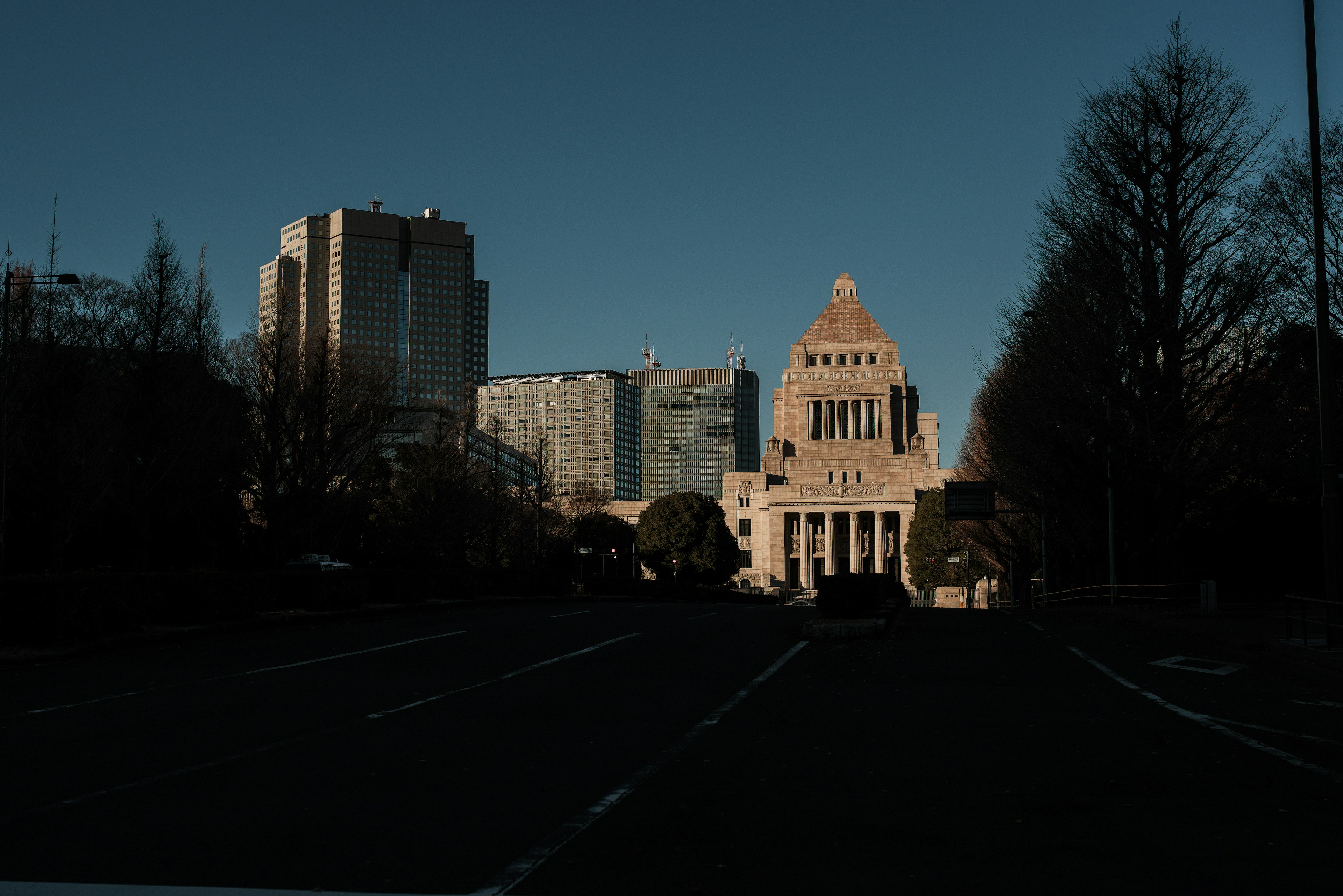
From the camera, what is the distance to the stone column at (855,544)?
117312mm

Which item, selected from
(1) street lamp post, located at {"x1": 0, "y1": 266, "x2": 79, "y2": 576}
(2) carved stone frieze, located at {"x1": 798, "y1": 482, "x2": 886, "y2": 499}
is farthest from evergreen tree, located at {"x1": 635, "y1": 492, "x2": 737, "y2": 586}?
(1) street lamp post, located at {"x1": 0, "y1": 266, "x2": 79, "y2": 576}

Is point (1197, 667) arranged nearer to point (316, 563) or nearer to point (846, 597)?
point (846, 597)

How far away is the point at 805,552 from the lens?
122 metres

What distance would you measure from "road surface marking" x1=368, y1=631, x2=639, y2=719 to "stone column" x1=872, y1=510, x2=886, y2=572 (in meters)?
100

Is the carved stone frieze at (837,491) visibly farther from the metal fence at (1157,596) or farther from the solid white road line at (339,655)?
the solid white road line at (339,655)

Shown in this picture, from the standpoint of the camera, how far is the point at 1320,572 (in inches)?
1529

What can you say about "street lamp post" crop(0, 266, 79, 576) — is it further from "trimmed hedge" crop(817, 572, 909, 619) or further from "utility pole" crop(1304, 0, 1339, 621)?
"utility pole" crop(1304, 0, 1339, 621)

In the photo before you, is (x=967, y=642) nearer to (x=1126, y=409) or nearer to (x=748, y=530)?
(x=1126, y=409)

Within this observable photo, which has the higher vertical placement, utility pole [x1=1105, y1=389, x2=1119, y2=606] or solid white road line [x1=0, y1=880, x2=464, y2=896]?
utility pole [x1=1105, y1=389, x2=1119, y2=606]

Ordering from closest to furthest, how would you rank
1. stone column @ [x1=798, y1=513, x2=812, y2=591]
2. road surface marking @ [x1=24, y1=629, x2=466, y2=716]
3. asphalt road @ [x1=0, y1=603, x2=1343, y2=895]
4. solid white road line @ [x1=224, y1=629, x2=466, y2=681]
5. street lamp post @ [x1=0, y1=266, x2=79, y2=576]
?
asphalt road @ [x1=0, y1=603, x2=1343, y2=895]
road surface marking @ [x1=24, y1=629, x2=466, y2=716]
solid white road line @ [x1=224, y1=629, x2=466, y2=681]
street lamp post @ [x1=0, y1=266, x2=79, y2=576]
stone column @ [x1=798, y1=513, x2=812, y2=591]

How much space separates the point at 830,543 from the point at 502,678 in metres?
109

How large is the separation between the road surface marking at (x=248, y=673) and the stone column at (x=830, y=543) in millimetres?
101265

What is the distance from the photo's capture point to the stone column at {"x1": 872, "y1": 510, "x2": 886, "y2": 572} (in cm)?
11912

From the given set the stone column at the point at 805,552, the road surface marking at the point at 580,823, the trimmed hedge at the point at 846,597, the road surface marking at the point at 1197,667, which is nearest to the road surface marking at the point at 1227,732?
the road surface marking at the point at 1197,667
